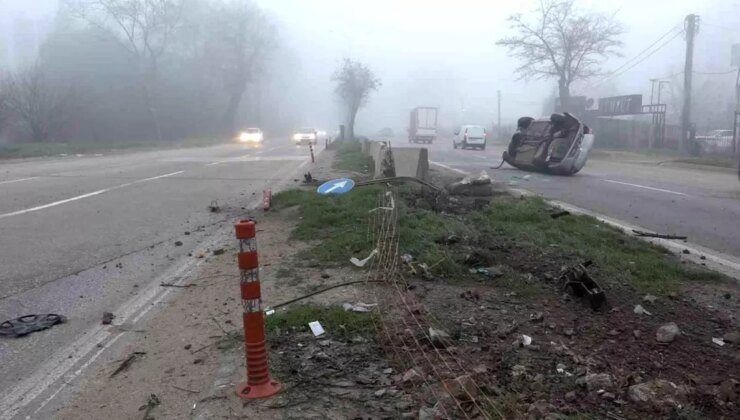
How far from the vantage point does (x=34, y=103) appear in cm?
3622

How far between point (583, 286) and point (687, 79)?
3040 centimetres

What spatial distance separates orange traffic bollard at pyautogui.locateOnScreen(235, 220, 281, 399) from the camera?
3.24 metres

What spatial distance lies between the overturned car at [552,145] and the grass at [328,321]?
14.9 m

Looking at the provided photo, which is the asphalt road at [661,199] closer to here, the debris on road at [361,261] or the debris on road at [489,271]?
the debris on road at [489,271]

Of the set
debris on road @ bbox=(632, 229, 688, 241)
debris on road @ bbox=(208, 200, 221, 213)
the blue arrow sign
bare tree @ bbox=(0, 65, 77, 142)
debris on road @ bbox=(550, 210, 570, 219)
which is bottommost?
debris on road @ bbox=(632, 229, 688, 241)

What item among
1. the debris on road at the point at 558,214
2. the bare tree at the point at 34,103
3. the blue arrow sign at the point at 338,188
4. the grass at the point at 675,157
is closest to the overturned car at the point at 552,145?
the grass at the point at 675,157

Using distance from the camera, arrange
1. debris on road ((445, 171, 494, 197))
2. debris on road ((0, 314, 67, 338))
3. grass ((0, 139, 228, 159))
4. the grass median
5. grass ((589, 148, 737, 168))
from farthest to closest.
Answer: grass ((0, 139, 228, 159)), grass ((589, 148, 737, 168)), debris on road ((445, 171, 494, 197)), the grass median, debris on road ((0, 314, 67, 338))

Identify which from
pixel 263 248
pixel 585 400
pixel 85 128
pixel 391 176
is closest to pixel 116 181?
pixel 391 176

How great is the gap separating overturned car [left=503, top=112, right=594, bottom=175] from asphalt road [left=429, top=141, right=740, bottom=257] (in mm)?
436

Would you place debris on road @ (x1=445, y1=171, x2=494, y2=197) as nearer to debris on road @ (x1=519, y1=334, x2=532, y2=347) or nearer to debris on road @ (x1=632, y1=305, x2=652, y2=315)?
debris on road @ (x1=632, y1=305, x2=652, y2=315)

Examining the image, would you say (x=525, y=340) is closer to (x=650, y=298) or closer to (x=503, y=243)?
(x=650, y=298)

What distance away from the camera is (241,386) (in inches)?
130

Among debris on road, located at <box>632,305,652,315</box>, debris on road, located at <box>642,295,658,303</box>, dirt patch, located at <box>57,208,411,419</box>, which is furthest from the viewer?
debris on road, located at <box>642,295,658,303</box>

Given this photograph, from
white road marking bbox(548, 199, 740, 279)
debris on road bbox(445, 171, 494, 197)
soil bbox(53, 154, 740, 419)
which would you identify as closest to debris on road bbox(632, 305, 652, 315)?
soil bbox(53, 154, 740, 419)
